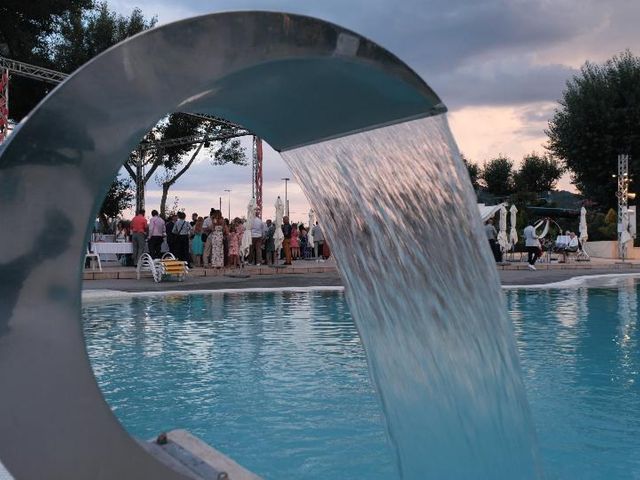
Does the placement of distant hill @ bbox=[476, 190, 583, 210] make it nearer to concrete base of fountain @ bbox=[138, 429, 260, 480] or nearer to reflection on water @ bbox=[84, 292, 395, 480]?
reflection on water @ bbox=[84, 292, 395, 480]

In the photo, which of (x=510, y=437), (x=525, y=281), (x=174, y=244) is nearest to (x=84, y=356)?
(x=510, y=437)

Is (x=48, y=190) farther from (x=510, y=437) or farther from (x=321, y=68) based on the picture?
(x=510, y=437)

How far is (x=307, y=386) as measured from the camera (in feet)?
20.4

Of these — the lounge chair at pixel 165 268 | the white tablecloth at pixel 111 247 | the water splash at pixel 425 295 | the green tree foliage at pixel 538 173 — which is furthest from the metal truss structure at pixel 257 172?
the green tree foliage at pixel 538 173

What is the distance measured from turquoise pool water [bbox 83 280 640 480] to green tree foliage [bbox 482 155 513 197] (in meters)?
57.7

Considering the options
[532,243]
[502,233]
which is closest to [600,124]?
[502,233]

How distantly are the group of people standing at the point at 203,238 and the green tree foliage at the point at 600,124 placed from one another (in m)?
23.5

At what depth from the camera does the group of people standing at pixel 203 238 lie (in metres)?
18.4

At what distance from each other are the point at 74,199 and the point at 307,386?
16.5 ft

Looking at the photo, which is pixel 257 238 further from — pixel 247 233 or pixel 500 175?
pixel 500 175

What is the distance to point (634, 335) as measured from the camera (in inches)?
362

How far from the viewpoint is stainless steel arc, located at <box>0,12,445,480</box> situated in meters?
1.33

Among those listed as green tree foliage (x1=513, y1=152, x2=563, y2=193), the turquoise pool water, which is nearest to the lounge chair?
the turquoise pool water

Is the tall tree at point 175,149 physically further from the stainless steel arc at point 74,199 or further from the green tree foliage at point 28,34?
the stainless steel arc at point 74,199
